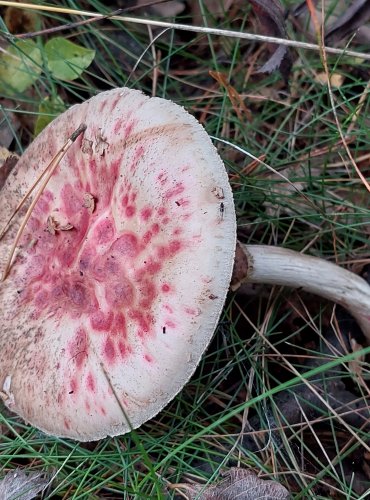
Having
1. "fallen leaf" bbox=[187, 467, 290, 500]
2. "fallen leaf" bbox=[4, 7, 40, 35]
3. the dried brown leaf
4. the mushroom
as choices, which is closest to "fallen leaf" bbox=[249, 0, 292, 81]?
the dried brown leaf

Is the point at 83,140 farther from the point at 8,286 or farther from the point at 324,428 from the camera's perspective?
the point at 324,428

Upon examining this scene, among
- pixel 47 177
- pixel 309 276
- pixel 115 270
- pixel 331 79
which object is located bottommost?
pixel 309 276

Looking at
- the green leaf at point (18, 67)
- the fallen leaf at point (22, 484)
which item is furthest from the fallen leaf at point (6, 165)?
the fallen leaf at point (22, 484)

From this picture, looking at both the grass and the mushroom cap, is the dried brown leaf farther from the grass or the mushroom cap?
the mushroom cap

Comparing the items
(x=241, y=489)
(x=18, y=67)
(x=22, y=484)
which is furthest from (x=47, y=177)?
(x=241, y=489)

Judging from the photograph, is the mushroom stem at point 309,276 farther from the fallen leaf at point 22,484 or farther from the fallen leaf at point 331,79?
the fallen leaf at point 22,484

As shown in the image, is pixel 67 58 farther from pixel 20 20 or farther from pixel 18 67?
pixel 20 20
